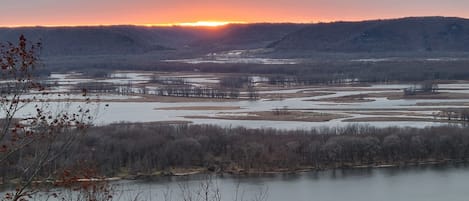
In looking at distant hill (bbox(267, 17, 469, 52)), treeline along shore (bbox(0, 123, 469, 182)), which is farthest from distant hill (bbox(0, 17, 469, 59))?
treeline along shore (bbox(0, 123, 469, 182))

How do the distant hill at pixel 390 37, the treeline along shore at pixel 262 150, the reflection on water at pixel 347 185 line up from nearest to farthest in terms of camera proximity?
the reflection on water at pixel 347 185, the treeline along shore at pixel 262 150, the distant hill at pixel 390 37

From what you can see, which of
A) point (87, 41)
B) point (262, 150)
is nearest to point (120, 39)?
point (87, 41)

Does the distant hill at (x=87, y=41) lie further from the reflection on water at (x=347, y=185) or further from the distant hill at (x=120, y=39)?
the reflection on water at (x=347, y=185)

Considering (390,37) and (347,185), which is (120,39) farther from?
(347,185)

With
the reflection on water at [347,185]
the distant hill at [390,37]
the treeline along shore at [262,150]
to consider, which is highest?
the distant hill at [390,37]

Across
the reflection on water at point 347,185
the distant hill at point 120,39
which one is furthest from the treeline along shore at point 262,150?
the distant hill at point 120,39

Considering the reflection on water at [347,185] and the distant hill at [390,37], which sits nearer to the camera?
the reflection on water at [347,185]
